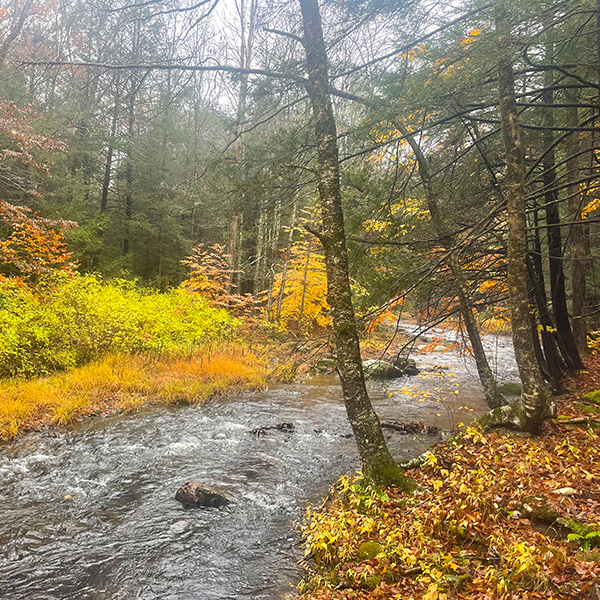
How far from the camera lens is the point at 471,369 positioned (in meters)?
15.0

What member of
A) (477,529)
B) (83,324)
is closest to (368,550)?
(477,529)

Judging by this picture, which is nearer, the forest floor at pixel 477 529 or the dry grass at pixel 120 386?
the forest floor at pixel 477 529

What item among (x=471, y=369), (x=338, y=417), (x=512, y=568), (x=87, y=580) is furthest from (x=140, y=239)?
(x=512, y=568)

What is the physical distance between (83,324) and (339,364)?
8.61m

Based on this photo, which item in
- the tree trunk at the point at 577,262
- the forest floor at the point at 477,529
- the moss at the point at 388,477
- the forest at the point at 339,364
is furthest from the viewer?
the tree trunk at the point at 577,262

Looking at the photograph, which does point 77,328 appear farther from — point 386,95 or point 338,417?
point 386,95

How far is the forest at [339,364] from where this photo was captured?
401 centimetres

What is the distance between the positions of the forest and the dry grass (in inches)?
2.8

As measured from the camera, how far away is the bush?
924 cm

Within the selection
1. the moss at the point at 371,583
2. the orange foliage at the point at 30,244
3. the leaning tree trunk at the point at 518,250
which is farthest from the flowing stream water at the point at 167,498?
the orange foliage at the point at 30,244

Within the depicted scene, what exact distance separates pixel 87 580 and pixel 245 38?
64.3ft

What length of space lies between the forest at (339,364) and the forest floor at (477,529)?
27mm

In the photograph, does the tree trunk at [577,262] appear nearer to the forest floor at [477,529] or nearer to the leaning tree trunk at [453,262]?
the leaning tree trunk at [453,262]

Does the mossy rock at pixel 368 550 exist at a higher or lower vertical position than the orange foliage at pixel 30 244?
lower
